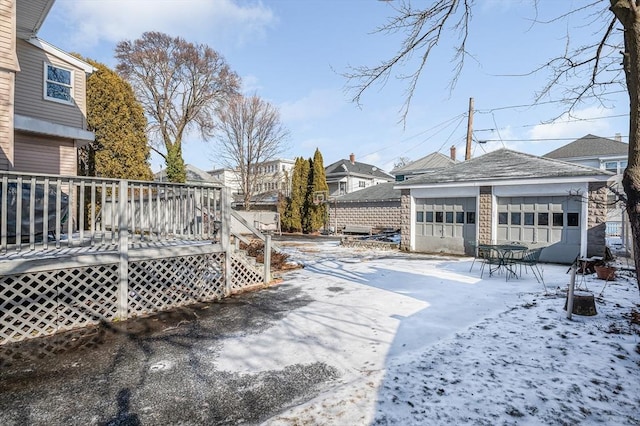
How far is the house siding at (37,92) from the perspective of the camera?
31.6 ft

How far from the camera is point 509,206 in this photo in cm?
1116

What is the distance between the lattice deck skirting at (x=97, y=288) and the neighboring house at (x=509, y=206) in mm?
8292

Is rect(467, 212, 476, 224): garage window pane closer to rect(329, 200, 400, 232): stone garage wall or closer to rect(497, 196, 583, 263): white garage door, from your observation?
rect(497, 196, 583, 263): white garage door

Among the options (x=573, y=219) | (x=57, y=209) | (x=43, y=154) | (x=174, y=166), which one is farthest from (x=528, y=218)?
(x=174, y=166)

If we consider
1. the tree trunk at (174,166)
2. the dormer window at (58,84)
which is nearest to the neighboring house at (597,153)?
the tree trunk at (174,166)

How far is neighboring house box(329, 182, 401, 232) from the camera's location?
68.6ft

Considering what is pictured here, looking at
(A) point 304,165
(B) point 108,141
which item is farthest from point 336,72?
(A) point 304,165

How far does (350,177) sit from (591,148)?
65.2 ft

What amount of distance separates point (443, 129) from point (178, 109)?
61.8 ft

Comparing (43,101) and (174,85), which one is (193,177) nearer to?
(174,85)

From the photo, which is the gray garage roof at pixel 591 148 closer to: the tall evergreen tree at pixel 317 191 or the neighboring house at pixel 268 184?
the tall evergreen tree at pixel 317 191

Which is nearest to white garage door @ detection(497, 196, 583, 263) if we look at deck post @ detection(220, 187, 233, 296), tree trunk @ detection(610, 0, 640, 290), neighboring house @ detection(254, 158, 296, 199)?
tree trunk @ detection(610, 0, 640, 290)

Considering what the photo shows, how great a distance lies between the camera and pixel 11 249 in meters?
4.57

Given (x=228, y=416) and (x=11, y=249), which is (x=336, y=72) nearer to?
(x=228, y=416)
